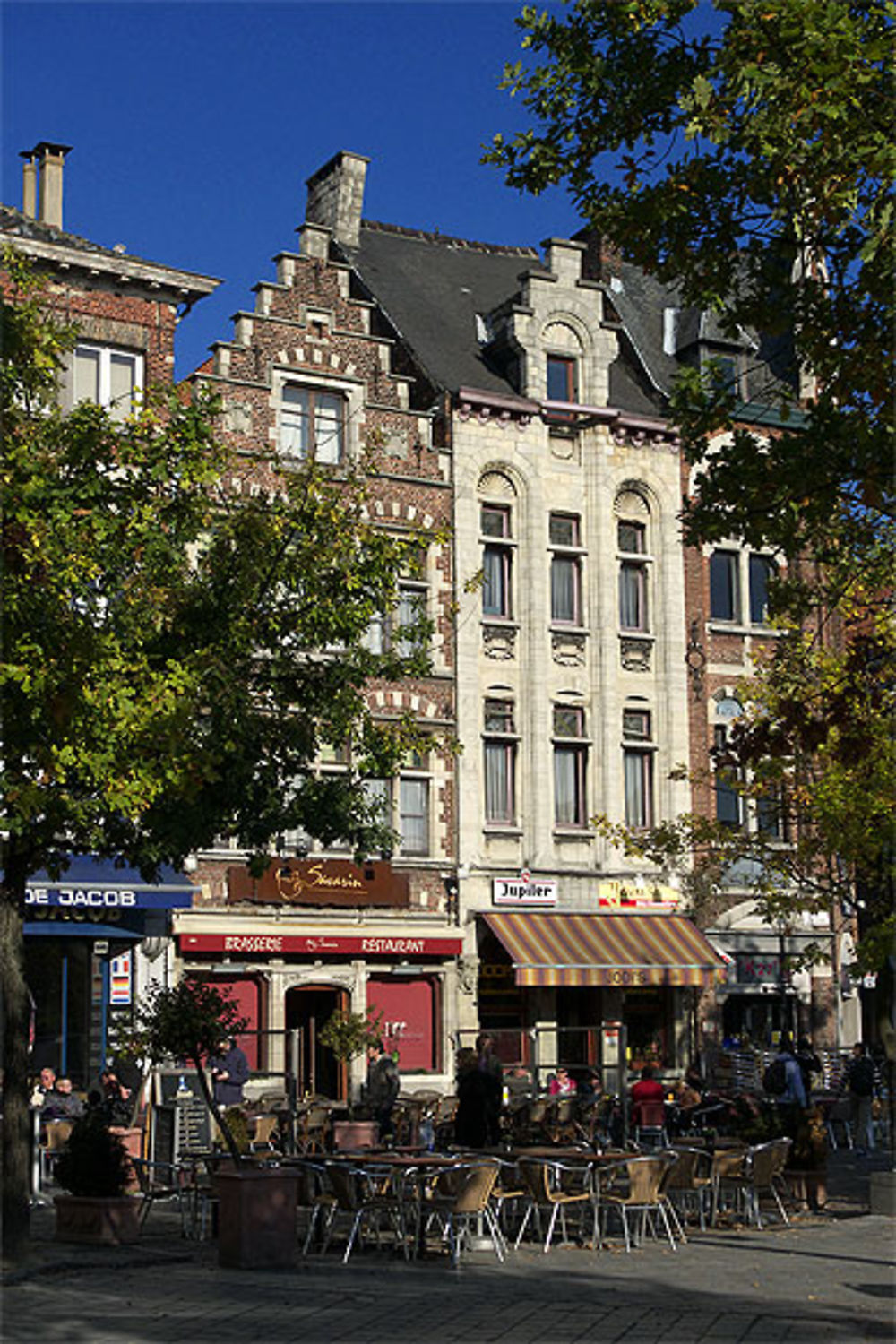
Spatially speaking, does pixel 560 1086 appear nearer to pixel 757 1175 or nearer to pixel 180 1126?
pixel 180 1126

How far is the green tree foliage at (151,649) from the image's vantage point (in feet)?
47.5

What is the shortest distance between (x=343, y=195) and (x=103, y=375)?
9.89 m

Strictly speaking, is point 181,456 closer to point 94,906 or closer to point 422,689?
point 94,906

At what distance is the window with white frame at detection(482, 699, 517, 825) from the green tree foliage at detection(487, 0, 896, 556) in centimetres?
1875

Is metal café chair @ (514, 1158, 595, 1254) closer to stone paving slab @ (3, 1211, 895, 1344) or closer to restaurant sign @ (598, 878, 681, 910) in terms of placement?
stone paving slab @ (3, 1211, 895, 1344)

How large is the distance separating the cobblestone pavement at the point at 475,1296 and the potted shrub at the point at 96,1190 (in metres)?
0.26

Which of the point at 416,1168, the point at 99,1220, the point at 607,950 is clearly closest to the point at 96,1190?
the point at 99,1220

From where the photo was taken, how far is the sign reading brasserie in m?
29.6

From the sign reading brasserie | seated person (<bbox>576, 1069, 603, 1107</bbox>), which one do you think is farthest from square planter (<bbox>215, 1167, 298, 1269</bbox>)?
the sign reading brasserie

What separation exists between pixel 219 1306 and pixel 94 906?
1547cm

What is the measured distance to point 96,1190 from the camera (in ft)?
51.5

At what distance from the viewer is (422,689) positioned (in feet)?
106

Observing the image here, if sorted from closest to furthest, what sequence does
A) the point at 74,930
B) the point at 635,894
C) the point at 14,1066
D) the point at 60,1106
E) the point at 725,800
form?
the point at 14,1066 → the point at 60,1106 → the point at 74,930 → the point at 635,894 → the point at 725,800

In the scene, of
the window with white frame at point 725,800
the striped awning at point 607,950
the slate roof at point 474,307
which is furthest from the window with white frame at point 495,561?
the striped awning at point 607,950
